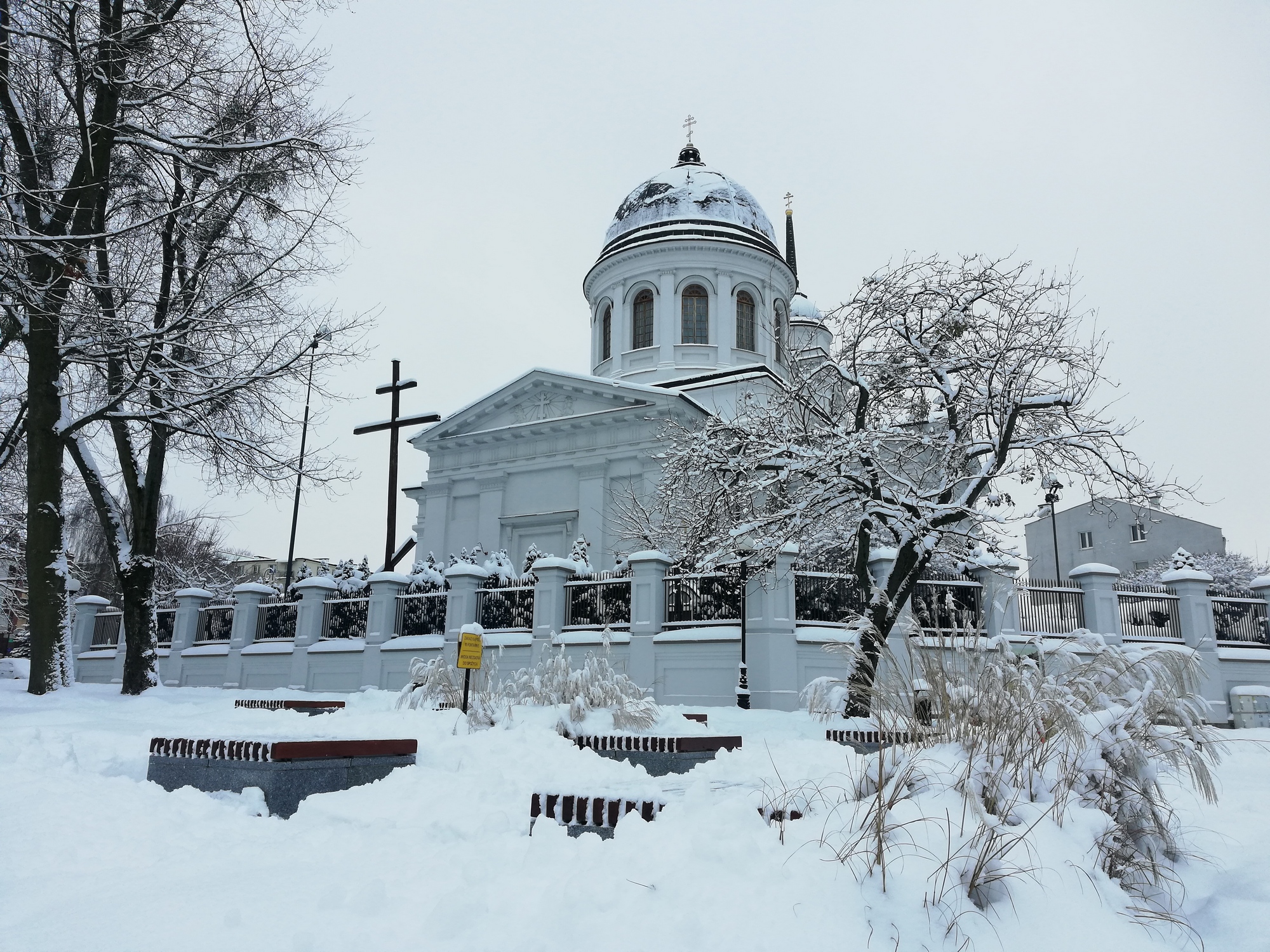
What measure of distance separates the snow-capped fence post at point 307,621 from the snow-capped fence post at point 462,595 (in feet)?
12.0

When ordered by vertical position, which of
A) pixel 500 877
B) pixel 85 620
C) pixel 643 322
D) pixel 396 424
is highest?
pixel 643 322

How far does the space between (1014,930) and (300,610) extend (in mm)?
18793

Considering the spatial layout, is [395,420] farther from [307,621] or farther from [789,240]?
[789,240]

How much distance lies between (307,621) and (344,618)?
815mm

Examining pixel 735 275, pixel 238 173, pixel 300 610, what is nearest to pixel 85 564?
pixel 300 610

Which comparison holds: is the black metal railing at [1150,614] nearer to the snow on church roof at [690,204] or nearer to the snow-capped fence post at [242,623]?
the snow-capped fence post at [242,623]

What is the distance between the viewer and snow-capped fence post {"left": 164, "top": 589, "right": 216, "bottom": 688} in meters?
22.2

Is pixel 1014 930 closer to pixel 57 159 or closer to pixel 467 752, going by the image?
pixel 467 752

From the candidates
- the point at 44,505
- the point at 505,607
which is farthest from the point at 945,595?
the point at 44,505

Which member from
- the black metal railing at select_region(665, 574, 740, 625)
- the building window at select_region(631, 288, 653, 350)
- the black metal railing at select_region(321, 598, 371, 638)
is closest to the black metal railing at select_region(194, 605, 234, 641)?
the black metal railing at select_region(321, 598, 371, 638)

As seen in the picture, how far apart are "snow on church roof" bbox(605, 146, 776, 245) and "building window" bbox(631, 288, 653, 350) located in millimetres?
3071

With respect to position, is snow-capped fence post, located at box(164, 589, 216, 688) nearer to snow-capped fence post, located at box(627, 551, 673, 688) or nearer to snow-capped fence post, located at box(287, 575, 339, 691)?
snow-capped fence post, located at box(287, 575, 339, 691)

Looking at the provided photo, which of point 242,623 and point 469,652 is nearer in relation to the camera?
point 469,652

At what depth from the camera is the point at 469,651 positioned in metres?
8.25
